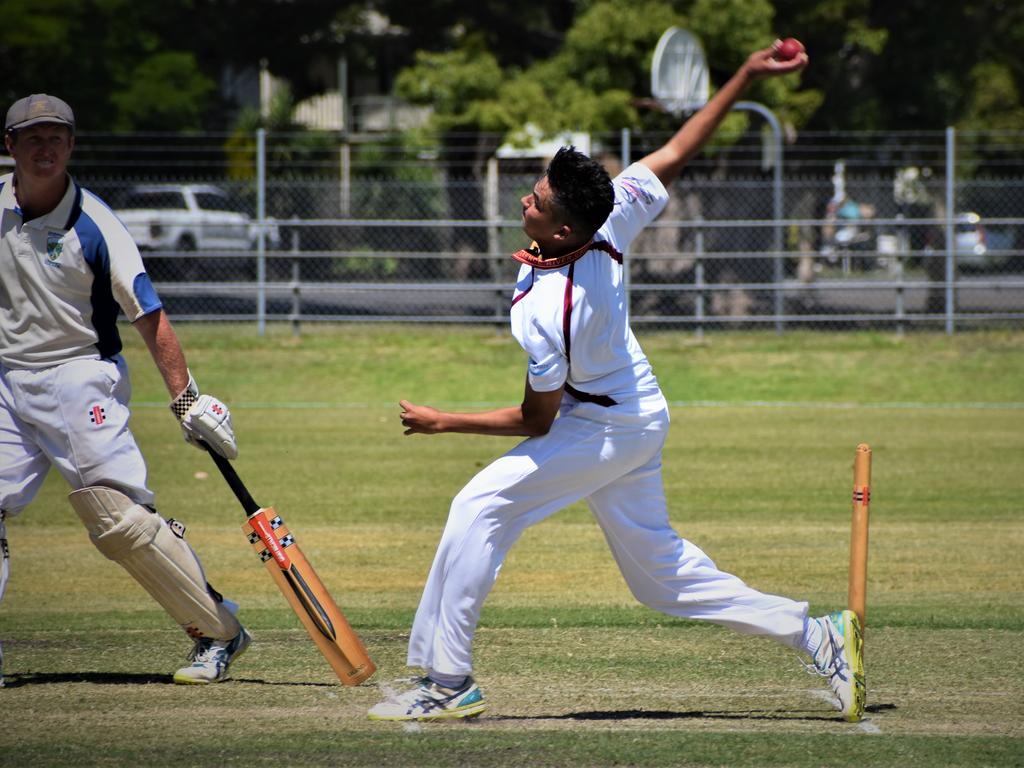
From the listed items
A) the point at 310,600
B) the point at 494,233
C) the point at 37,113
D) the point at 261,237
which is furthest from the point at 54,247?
the point at 494,233

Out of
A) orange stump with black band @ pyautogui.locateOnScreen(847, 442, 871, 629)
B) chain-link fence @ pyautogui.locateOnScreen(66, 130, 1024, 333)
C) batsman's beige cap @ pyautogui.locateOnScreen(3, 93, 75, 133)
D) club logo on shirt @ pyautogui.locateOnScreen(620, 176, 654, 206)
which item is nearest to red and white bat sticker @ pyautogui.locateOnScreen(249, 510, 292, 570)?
batsman's beige cap @ pyautogui.locateOnScreen(3, 93, 75, 133)

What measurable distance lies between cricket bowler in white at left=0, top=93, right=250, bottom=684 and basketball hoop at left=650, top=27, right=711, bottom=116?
16825mm

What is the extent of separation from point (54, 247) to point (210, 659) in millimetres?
1804

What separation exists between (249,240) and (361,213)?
1.76 metres

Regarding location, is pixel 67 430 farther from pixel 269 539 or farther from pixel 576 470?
pixel 576 470

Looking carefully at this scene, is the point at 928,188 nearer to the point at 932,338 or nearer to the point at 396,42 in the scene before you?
the point at 932,338

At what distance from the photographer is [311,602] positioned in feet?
19.1

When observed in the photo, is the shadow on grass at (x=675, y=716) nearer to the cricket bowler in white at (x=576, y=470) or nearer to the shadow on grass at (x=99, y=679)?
the cricket bowler in white at (x=576, y=470)

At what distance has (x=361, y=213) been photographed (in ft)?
74.2

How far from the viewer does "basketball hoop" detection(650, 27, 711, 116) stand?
22031mm

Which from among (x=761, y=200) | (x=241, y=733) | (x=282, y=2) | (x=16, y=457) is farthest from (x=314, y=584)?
(x=282, y=2)

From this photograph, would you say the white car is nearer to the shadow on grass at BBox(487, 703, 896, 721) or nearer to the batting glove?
the batting glove

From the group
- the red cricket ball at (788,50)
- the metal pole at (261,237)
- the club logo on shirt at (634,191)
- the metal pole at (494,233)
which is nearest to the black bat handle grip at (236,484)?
the club logo on shirt at (634,191)

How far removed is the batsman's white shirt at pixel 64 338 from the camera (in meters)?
5.86
